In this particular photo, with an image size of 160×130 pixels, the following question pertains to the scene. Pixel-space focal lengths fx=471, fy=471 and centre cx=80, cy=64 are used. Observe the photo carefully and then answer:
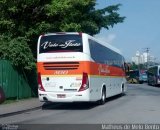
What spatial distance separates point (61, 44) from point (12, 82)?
213 inches

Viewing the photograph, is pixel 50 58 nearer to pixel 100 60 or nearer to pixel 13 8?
pixel 100 60

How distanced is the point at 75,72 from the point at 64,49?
3.90ft

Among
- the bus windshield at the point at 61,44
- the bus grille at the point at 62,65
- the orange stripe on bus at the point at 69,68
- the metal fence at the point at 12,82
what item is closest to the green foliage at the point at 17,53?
the metal fence at the point at 12,82

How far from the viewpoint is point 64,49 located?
21641 millimetres

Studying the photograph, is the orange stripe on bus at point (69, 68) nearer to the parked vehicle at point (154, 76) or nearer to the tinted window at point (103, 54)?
the tinted window at point (103, 54)

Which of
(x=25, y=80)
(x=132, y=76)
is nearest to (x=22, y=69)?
(x=25, y=80)

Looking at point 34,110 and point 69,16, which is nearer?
point 34,110

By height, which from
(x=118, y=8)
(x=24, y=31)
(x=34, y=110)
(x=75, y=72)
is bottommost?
(x=34, y=110)

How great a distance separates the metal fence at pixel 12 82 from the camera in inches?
983

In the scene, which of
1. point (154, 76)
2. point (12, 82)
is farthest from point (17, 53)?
point (154, 76)

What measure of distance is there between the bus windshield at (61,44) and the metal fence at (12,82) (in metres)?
3.85

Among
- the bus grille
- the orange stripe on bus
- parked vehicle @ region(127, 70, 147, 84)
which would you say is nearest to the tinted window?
the orange stripe on bus

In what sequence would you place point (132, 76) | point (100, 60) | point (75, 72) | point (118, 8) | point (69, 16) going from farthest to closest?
1. point (132, 76)
2. point (118, 8)
3. point (69, 16)
4. point (100, 60)
5. point (75, 72)

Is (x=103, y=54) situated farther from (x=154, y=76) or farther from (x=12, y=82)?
(x=154, y=76)
